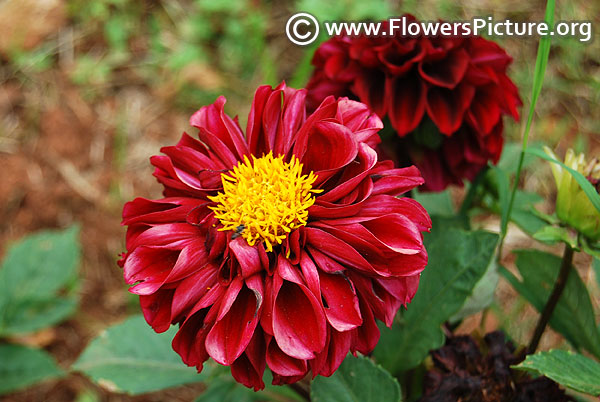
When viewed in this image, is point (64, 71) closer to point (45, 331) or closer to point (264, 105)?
point (45, 331)

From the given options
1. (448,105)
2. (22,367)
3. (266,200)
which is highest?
(448,105)

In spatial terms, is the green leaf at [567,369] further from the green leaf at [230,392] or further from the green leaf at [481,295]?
the green leaf at [230,392]

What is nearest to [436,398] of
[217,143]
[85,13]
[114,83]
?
[217,143]

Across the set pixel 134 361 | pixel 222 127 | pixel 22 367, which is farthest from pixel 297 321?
pixel 22 367

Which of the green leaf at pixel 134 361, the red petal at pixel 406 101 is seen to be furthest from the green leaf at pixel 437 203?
the green leaf at pixel 134 361

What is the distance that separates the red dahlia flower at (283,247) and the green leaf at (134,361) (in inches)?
18.2

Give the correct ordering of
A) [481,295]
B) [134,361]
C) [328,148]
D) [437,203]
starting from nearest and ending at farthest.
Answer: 1. [328,148]
2. [481,295]
3. [134,361]
4. [437,203]

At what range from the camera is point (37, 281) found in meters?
1.55

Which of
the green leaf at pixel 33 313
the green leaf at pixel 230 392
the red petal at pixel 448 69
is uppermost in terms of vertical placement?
the red petal at pixel 448 69

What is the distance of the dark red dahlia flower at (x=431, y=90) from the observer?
0.92 metres

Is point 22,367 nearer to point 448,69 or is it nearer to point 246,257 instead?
point 246,257

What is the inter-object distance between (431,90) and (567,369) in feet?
1.53

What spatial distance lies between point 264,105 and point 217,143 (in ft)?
0.29

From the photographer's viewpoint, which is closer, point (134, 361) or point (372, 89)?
point (372, 89)
